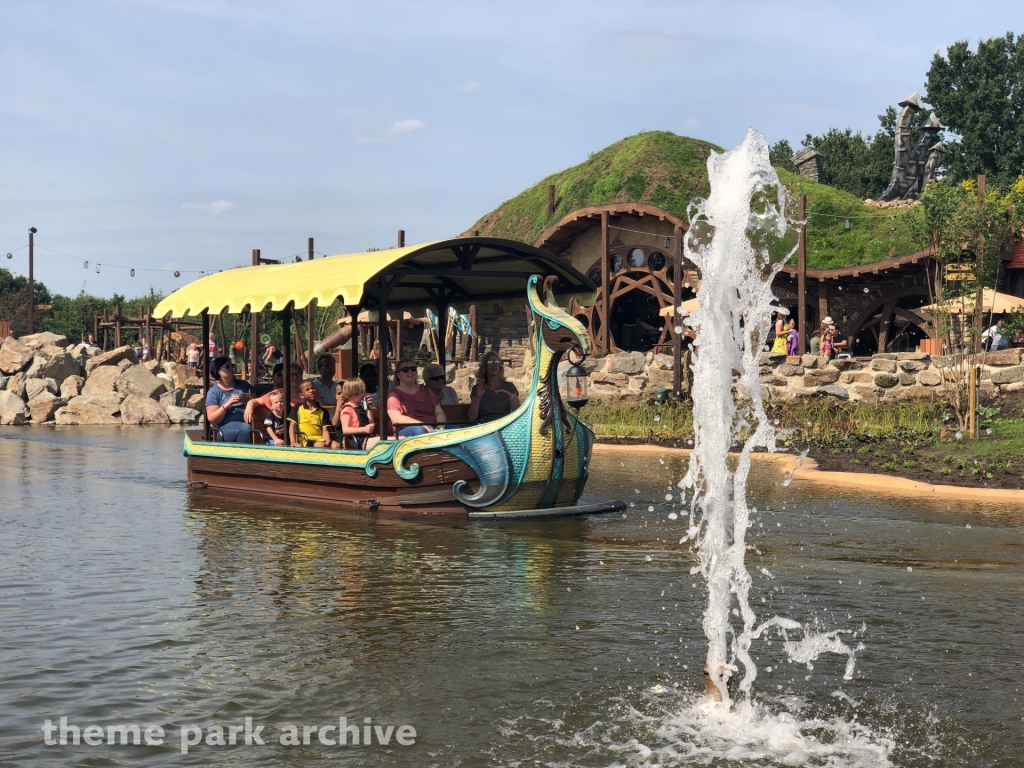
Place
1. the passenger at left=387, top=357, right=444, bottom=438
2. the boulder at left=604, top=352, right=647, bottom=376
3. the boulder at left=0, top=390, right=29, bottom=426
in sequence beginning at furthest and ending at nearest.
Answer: the boulder at left=0, top=390, right=29, bottom=426 → the boulder at left=604, top=352, right=647, bottom=376 → the passenger at left=387, top=357, right=444, bottom=438

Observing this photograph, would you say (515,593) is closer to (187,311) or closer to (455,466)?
(455,466)

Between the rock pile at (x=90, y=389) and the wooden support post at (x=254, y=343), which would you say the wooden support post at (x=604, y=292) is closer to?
the wooden support post at (x=254, y=343)

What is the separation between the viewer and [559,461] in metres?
12.8

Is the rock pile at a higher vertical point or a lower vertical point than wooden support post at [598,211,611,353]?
lower

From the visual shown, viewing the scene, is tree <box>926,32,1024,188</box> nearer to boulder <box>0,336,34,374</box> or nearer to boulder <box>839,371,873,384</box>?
boulder <box>839,371,873,384</box>

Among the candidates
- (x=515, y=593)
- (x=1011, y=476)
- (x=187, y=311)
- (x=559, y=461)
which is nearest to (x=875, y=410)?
(x=1011, y=476)

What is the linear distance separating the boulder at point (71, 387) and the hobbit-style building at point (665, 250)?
42.9ft

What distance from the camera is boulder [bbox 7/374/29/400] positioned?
37.0 metres

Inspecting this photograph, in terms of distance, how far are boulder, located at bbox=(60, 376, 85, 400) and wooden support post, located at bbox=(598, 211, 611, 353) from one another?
54.8ft

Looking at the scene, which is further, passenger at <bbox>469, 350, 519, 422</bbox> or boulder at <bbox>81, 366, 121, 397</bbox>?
boulder at <bbox>81, 366, 121, 397</bbox>

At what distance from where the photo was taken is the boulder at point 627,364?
27.1 meters

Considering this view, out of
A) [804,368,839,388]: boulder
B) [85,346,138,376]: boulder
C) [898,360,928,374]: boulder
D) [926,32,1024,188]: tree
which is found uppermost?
[926,32,1024,188]: tree

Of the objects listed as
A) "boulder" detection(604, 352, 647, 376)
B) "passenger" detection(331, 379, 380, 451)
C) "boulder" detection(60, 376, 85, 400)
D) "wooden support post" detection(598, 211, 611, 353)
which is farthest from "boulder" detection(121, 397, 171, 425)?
"passenger" detection(331, 379, 380, 451)

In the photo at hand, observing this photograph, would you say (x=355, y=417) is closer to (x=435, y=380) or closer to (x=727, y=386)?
(x=435, y=380)
